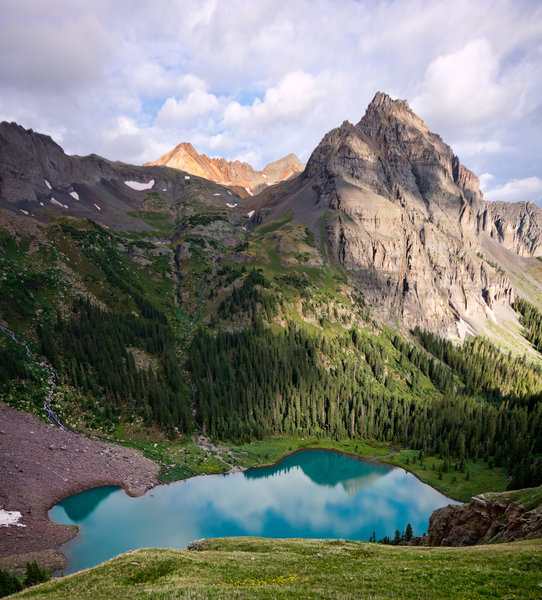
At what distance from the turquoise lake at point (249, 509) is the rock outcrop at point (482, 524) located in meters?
21.6

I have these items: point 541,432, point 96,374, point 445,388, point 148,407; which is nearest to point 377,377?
point 445,388

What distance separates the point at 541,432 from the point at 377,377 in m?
53.9

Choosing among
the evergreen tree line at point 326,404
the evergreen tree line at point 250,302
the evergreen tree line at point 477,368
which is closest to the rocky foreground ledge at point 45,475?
the evergreen tree line at point 326,404

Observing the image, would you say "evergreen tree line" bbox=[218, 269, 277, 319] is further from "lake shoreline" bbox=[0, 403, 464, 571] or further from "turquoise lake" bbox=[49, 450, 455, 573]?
"lake shoreline" bbox=[0, 403, 464, 571]

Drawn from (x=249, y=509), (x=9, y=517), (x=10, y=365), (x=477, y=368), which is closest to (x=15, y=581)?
(x=9, y=517)

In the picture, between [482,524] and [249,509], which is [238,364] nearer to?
[249,509]

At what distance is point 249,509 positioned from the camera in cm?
6228

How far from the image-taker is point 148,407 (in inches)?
3462

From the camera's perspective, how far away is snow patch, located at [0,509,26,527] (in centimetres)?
4484

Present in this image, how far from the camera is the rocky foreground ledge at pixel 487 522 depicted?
2802 cm

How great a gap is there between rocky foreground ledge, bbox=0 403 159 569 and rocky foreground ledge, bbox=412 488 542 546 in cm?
4584

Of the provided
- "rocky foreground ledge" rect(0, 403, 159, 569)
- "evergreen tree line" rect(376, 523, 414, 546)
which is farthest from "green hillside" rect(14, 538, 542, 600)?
"rocky foreground ledge" rect(0, 403, 159, 569)

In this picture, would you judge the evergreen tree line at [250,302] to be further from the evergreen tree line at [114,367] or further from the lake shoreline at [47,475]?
the lake shoreline at [47,475]

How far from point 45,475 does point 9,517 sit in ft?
37.2
